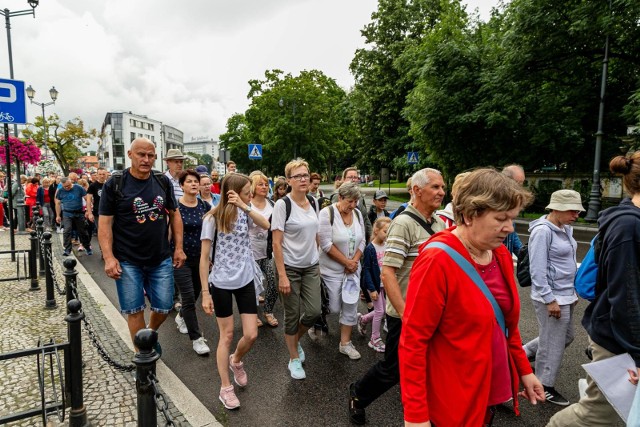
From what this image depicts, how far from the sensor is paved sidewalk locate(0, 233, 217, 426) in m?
3.11

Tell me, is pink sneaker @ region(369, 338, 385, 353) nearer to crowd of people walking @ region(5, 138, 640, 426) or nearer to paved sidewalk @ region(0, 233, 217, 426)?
crowd of people walking @ region(5, 138, 640, 426)

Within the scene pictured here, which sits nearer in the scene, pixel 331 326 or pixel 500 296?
pixel 500 296

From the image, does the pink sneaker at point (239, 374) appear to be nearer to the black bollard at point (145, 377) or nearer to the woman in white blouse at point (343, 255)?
the woman in white blouse at point (343, 255)

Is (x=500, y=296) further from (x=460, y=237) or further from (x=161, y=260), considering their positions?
(x=161, y=260)

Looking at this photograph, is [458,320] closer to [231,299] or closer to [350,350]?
[231,299]

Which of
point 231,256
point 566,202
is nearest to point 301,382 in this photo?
point 231,256

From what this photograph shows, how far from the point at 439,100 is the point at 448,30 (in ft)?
11.8

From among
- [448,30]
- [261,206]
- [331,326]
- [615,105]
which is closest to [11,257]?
[261,206]

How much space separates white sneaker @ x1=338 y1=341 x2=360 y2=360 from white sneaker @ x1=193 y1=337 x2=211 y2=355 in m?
1.45

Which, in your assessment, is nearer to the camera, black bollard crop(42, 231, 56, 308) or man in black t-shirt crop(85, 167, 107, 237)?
black bollard crop(42, 231, 56, 308)

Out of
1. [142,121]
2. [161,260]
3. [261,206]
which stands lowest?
[161,260]

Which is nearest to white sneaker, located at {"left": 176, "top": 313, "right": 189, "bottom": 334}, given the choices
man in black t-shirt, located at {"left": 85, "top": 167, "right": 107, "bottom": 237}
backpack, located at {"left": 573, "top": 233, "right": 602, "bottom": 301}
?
backpack, located at {"left": 573, "top": 233, "right": 602, "bottom": 301}

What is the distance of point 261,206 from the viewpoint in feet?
17.5

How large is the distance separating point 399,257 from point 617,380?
1332 mm
